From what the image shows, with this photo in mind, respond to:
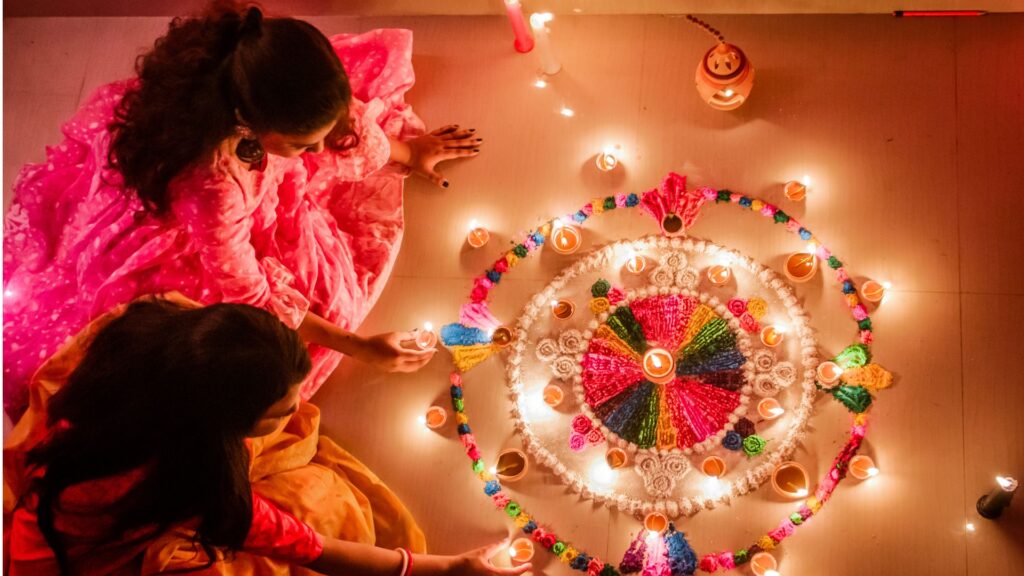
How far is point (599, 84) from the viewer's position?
2125 mm

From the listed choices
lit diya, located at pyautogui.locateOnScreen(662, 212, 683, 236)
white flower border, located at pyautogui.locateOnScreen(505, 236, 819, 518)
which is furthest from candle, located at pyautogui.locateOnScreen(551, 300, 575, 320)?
lit diya, located at pyautogui.locateOnScreen(662, 212, 683, 236)

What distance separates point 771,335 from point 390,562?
1.03 metres

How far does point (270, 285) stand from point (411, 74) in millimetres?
750

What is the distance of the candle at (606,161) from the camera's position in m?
2.01

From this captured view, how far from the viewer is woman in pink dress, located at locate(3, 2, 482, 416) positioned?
143 cm

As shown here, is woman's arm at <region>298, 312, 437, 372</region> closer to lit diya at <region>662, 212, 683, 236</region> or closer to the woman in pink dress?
the woman in pink dress

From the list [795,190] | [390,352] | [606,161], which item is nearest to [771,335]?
[795,190]

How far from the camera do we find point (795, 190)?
6.32 feet

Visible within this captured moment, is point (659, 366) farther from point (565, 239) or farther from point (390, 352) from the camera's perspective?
point (390, 352)

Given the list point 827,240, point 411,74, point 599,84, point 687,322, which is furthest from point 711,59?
point 411,74

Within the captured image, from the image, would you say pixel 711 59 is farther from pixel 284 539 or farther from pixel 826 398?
pixel 284 539

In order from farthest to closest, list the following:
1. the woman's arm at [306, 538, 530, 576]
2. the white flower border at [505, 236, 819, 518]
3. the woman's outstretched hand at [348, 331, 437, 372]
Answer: the woman's outstretched hand at [348, 331, 437, 372] → the white flower border at [505, 236, 819, 518] → the woman's arm at [306, 538, 530, 576]

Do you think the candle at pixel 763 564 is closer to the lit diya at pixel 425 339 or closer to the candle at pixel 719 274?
the candle at pixel 719 274

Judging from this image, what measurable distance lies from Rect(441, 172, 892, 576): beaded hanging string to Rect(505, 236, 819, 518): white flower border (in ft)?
0.19
